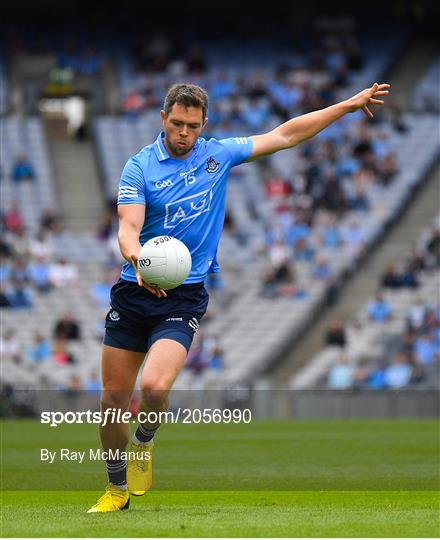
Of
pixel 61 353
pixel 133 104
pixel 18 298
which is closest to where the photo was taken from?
pixel 61 353

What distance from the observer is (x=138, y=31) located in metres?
45.5

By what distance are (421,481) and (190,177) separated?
533cm

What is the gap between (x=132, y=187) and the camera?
10.0m

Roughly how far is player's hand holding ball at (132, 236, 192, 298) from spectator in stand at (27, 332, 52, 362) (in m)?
23.9

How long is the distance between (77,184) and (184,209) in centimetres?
3100

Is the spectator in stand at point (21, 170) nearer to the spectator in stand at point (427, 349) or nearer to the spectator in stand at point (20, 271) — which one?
the spectator in stand at point (20, 271)

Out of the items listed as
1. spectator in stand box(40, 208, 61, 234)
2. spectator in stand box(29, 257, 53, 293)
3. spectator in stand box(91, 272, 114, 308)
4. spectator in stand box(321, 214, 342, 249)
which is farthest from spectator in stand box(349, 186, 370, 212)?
spectator in stand box(29, 257, 53, 293)

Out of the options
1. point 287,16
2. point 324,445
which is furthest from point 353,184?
point 324,445

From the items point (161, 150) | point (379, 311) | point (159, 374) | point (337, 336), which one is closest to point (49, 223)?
point (337, 336)

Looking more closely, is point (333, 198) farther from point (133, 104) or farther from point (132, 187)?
point (132, 187)

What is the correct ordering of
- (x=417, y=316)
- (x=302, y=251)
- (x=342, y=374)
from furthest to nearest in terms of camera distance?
(x=302, y=251), (x=417, y=316), (x=342, y=374)

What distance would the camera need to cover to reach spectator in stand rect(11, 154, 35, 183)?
39625mm

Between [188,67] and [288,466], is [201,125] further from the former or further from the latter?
[188,67]

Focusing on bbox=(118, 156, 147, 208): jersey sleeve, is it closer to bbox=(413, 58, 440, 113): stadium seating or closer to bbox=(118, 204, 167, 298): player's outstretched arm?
bbox=(118, 204, 167, 298): player's outstretched arm
